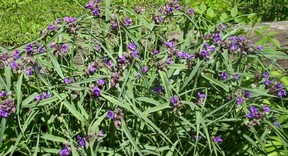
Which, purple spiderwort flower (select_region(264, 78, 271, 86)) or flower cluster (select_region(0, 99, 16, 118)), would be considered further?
purple spiderwort flower (select_region(264, 78, 271, 86))

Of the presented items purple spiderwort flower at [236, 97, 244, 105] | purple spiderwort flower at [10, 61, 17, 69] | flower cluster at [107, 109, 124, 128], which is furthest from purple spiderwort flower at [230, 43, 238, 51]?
purple spiderwort flower at [10, 61, 17, 69]

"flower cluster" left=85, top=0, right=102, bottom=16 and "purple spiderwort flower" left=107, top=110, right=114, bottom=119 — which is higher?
"flower cluster" left=85, top=0, right=102, bottom=16

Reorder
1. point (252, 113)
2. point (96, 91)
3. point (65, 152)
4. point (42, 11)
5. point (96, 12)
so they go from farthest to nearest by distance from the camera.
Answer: point (42, 11)
point (96, 12)
point (252, 113)
point (65, 152)
point (96, 91)

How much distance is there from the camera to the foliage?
2529 mm

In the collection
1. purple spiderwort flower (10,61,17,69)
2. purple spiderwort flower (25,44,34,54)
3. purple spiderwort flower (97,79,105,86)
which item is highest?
purple spiderwort flower (25,44,34,54)

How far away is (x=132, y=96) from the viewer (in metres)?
2.57

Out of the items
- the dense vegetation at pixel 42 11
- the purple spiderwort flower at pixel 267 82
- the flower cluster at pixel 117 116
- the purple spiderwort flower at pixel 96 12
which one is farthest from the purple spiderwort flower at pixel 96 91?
the dense vegetation at pixel 42 11

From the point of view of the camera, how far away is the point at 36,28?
19.0 feet

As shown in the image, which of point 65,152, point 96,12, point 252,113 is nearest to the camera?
point 65,152

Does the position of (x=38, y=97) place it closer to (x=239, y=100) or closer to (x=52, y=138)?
(x=52, y=138)

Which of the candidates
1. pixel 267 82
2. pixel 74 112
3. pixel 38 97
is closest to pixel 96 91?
pixel 74 112

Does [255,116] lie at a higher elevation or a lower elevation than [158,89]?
lower

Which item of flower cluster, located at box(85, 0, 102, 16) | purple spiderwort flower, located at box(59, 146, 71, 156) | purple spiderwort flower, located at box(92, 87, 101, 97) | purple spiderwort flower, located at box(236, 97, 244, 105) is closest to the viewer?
purple spiderwort flower, located at box(92, 87, 101, 97)

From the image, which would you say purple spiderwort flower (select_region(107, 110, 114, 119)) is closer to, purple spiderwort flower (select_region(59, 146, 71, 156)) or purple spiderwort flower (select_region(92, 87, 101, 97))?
purple spiderwort flower (select_region(92, 87, 101, 97))
